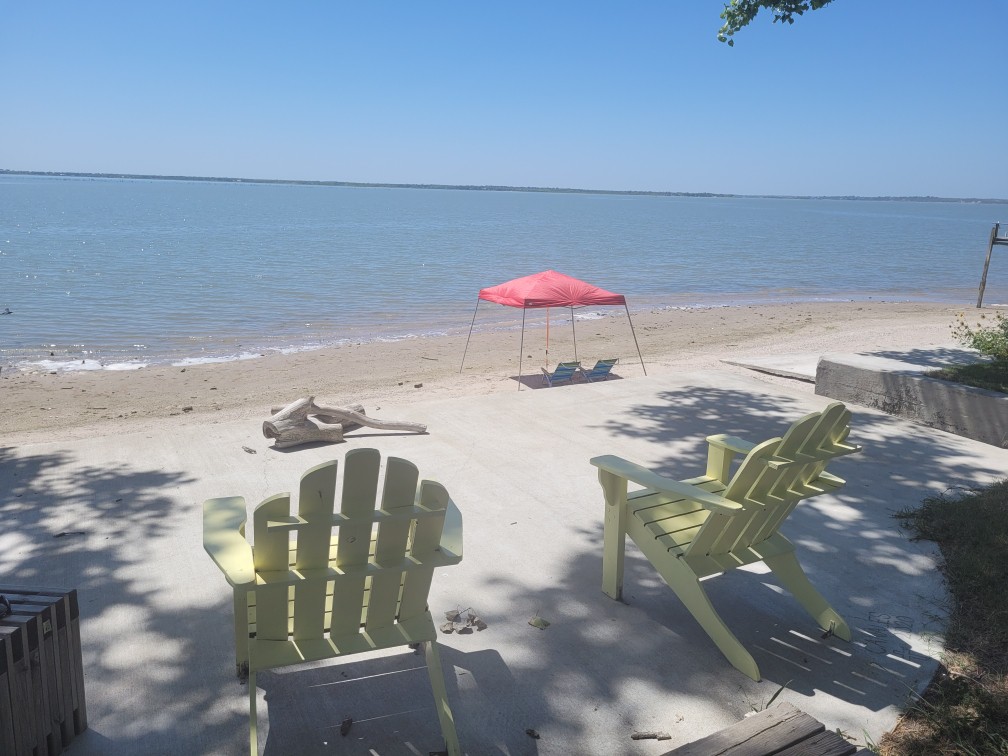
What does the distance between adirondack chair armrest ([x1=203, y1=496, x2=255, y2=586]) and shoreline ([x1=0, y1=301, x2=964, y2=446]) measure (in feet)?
13.5

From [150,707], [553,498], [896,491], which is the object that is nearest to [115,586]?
[150,707]

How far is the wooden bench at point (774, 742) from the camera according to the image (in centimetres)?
235

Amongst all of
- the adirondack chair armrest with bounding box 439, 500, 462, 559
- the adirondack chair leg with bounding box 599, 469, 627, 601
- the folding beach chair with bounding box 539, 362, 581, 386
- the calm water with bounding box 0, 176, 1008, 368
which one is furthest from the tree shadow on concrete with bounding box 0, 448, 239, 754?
the calm water with bounding box 0, 176, 1008, 368

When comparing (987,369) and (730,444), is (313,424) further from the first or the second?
(987,369)

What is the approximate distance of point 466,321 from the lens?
20672 millimetres

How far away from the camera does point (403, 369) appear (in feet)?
45.7

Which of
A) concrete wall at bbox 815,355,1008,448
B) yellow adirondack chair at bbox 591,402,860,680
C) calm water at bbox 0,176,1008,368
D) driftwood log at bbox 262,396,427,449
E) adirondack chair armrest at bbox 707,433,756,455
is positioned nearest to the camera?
yellow adirondack chair at bbox 591,402,860,680

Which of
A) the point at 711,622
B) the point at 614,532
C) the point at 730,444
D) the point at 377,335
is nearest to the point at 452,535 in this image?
the point at 614,532

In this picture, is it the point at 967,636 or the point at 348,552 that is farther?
the point at 967,636

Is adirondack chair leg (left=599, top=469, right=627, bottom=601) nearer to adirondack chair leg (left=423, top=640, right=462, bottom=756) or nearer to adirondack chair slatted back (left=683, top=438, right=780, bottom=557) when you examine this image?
adirondack chair slatted back (left=683, top=438, right=780, bottom=557)

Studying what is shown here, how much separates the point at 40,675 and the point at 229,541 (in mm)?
703

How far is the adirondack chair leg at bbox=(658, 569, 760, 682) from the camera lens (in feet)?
11.3

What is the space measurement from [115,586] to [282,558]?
6.11 ft

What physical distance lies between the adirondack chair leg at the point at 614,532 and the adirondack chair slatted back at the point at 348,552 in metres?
1.20
